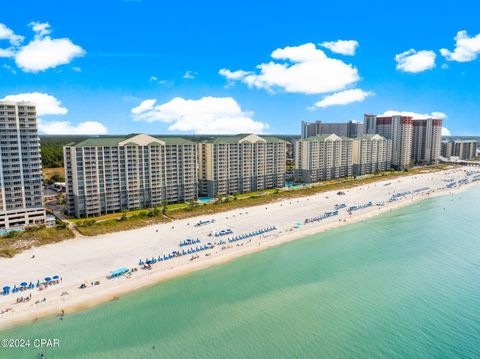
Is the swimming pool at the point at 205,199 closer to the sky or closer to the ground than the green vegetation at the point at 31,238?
closer to the sky

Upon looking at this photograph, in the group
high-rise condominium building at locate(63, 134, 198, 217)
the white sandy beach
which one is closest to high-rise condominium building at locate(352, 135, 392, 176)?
the white sandy beach

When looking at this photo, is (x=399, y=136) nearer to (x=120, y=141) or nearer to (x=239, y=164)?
(x=239, y=164)

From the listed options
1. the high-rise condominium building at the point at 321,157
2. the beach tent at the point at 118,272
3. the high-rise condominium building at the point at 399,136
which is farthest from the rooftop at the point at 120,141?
the high-rise condominium building at the point at 399,136

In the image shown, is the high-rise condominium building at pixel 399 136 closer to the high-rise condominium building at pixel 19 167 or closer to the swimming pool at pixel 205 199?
the swimming pool at pixel 205 199

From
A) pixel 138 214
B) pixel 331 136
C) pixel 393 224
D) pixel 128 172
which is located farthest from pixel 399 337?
pixel 331 136

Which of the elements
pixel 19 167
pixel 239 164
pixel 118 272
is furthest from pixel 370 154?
pixel 19 167

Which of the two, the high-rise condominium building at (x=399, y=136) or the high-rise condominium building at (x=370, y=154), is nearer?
the high-rise condominium building at (x=370, y=154)

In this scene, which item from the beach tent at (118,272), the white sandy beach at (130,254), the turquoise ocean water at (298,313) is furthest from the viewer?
the beach tent at (118,272)

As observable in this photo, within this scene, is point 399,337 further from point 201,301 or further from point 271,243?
point 271,243
